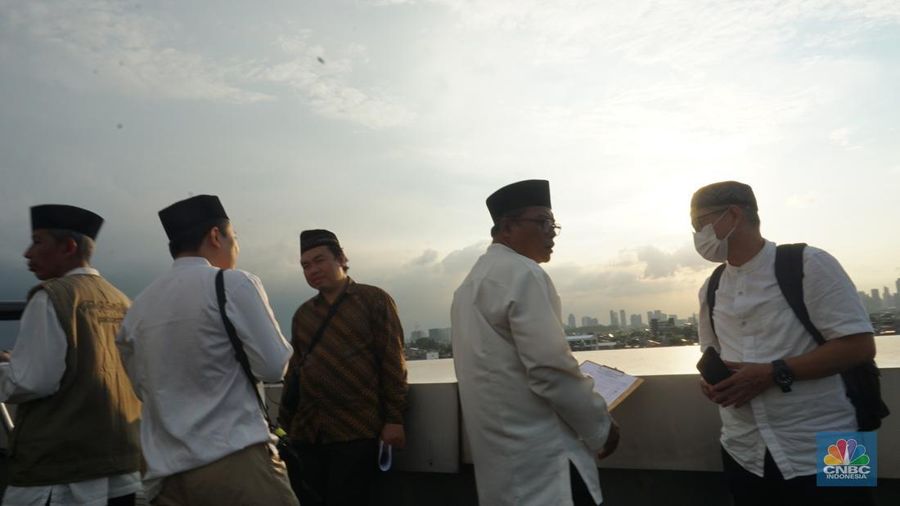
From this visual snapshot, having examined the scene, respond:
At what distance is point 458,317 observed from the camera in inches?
109

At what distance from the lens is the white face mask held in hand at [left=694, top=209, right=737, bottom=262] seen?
271cm

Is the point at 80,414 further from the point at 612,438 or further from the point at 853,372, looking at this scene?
the point at 853,372

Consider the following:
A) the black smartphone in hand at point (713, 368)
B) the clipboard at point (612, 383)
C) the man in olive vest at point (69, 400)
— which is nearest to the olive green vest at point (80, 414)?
the man in olive vest at point (69, 400)

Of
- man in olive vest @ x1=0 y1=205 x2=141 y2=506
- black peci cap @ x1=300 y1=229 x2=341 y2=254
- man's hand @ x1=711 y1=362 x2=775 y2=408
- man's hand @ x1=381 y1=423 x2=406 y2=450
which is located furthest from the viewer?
black peci cap @ x1=300 y1=229 x2=341 y2=254

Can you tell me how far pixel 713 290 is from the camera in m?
2.88

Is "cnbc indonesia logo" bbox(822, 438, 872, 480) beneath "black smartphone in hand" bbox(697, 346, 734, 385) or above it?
beneath

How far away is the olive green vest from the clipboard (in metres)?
2.18

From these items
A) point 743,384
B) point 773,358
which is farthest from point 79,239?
point 773,358

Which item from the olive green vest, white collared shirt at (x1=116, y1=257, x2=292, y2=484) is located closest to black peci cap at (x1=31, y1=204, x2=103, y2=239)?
the olive green vest

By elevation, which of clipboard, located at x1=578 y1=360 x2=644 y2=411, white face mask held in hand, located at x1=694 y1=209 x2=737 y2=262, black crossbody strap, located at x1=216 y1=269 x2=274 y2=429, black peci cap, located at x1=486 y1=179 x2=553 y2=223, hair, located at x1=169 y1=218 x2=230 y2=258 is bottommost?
clipboard, located at x1=578 y1=360 x2=644 y2=411

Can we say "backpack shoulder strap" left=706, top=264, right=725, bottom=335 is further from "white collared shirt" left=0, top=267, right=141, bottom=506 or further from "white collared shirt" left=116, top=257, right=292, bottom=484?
"white collared shirt" left=0, top=267, right=141, bottom=506

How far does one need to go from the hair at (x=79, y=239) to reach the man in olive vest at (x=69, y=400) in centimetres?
13

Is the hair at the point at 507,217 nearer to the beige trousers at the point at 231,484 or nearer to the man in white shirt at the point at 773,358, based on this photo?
the man in white shirt at the point at 773,358

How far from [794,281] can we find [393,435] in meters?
2.15
